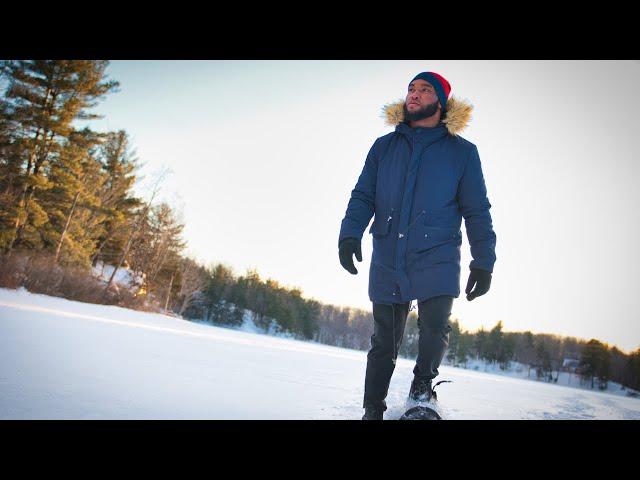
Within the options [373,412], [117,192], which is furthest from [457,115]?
[117,192]

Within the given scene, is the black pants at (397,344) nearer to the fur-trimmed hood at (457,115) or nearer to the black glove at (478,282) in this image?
the black glove at (478,282)

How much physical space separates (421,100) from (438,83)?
0.66 feet

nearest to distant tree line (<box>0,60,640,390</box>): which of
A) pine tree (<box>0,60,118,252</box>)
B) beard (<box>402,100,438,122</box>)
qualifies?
pine tree (<box>0,60,118,252</box>)

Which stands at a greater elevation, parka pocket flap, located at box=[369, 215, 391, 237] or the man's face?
the man's face

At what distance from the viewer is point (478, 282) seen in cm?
180

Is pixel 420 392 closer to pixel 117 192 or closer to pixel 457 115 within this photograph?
pixel 457 115

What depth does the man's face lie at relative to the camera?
213cm

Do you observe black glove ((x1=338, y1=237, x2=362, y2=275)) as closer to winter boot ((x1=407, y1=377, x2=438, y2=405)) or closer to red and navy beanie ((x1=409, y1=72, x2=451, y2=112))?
winter boot ((x1=407, y1=377, x2=438, y2=405))

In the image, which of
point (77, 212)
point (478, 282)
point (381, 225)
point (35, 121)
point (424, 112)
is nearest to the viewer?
point (478, 282)

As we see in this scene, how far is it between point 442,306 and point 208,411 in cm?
132

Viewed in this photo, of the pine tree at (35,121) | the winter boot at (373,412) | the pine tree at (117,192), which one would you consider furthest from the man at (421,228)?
the pine tree at (117,192)

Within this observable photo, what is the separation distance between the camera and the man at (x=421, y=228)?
174 cm
